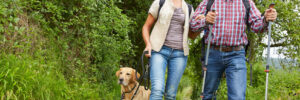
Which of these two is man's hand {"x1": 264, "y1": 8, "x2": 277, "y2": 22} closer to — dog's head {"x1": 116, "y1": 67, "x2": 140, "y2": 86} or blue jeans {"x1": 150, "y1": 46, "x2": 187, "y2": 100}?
blue jeans {"x1": 150, "y1": 46, "x2": 187, "y2": 100}

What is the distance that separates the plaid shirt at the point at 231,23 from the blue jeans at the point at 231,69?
139 mm

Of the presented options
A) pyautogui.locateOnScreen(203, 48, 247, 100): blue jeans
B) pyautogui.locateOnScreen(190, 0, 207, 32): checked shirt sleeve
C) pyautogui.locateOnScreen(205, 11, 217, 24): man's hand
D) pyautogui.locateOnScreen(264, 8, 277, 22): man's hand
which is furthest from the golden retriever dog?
pyautogui.locateOnScreen(264, 8, 277, 22): man's hand

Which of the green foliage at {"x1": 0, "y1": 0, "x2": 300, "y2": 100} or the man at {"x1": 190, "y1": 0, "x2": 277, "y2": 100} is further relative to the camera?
the green foliage at {"x1": 0, "y1": 0, "x2": 300, "y2": 100}

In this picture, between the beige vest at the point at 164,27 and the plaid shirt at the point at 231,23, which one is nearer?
the plaid shirt at the point at 231,23

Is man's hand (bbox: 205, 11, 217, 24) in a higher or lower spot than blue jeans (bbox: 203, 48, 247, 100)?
higher

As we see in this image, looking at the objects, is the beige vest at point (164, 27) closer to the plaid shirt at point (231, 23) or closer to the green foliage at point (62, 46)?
the plaid shirt at point (231, 23)

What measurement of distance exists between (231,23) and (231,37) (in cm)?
17

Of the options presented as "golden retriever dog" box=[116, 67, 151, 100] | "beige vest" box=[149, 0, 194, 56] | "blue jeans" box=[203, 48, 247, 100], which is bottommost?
"golden retriever dog" box=[116, 67, 151, 100]

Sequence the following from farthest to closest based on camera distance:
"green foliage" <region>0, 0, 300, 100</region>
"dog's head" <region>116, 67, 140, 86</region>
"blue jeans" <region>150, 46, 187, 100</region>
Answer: "dog's head" <region>116, 67, 140, 86</region>, "green foliage" <region>0, 0, 300, 100</region>, "blue jeans" <region>150, 46, 187, 100</region>

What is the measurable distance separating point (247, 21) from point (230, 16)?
0.24 meters

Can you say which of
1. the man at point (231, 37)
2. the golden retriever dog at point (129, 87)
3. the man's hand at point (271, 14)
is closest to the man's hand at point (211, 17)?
the man at point (231, 37)

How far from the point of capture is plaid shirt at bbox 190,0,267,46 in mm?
3516

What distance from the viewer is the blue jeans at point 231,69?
A: 3516 millimetres

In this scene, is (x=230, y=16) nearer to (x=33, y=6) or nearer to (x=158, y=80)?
(x=158, y=80)
